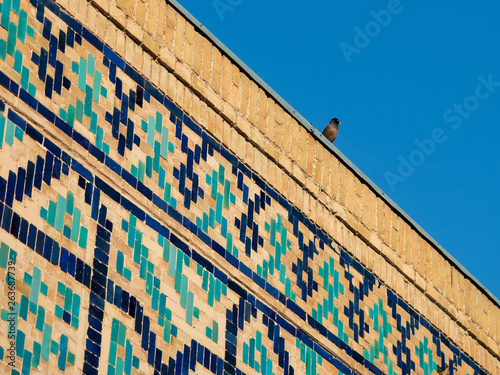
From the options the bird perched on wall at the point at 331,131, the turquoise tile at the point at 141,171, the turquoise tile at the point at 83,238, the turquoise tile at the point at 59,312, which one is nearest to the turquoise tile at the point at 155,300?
the turquoise tile at the point at 83,238

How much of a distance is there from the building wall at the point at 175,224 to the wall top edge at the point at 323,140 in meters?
0.05

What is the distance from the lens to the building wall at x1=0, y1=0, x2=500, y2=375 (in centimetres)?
938

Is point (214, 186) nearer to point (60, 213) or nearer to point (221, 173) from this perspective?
point (221, 173)

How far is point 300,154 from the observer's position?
41.5 ft

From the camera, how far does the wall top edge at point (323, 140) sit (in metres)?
11.9

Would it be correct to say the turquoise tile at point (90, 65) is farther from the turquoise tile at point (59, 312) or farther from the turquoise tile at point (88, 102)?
the turquoise tile at point (59, 312)

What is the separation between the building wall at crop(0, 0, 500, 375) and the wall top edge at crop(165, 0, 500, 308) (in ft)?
0.16

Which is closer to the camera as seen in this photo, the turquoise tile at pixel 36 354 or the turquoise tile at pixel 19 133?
the turquoise tile at pixel 36 354

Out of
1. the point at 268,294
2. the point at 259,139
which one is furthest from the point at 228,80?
the point at 268,294

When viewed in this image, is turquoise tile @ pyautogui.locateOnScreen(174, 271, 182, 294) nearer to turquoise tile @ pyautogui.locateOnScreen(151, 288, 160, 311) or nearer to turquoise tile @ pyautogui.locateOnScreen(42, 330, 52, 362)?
turquoise tile @ pyautogui.locateOnScreen(151, 288, 160, 311)

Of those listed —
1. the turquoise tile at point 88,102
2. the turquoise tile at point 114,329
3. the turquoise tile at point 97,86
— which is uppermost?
the turquoise tile at point 97,86

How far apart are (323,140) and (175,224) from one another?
9.69ft

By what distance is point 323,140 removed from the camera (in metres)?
13.1

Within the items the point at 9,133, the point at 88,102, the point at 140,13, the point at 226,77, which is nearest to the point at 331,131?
the point at 226,77
